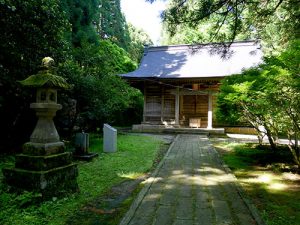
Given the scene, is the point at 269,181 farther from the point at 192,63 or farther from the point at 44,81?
the point at 192,63

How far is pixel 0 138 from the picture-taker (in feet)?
29.0

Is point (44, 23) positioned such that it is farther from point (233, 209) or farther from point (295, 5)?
point (233, 209)

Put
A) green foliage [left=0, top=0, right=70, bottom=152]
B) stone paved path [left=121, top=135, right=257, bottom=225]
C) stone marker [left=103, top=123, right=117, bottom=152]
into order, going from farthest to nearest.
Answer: stone marker [left=103, top=123, right=117, bottom=152]
green foliage [left=0, top=0, right=70, bottom=152]
stone paved path [left=121, top=135, right=257, bottom=225]

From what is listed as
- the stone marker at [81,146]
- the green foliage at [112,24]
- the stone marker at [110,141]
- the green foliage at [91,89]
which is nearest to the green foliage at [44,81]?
the stone marker at [81,146]

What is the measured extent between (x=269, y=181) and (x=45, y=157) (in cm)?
488

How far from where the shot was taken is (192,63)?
19531 mm

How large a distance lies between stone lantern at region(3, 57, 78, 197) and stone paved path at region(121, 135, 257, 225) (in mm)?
1395

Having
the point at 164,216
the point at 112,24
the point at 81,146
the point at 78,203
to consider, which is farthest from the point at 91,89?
the point at 112,24

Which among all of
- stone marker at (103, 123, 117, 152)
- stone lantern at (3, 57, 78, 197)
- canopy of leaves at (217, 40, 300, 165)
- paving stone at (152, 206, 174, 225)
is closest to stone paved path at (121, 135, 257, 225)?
paving stone at (152, 206, 174, 225)

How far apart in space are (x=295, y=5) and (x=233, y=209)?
185 inches

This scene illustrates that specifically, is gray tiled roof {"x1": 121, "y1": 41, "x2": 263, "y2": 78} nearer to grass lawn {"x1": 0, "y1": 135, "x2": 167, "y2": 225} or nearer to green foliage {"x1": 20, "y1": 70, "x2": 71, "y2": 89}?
grass lawn {"x1": 0, "y1": 135, "x2": 167, "y2": 225}

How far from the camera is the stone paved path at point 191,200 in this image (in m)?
3.67

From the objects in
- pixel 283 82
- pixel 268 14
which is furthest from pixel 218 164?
pixel 268 14

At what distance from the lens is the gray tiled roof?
17.4 metres
